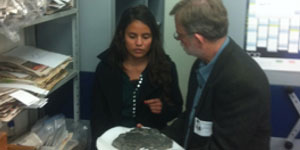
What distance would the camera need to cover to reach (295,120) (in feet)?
7.48

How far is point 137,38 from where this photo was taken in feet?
6.11

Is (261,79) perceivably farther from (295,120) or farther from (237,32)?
(295,120)

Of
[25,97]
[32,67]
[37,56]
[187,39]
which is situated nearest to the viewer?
[25,97]

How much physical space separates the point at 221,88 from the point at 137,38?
2.17 ft

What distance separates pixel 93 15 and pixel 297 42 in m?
1.14

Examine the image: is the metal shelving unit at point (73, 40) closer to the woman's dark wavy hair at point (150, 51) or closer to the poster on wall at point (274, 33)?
the woman's dark wavy hair at point (150, 51)

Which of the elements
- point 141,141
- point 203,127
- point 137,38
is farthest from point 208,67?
point 137,38

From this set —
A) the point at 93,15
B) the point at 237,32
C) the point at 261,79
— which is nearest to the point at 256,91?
the point at 261,79

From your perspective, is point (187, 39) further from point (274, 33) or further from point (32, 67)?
point (274, 33)

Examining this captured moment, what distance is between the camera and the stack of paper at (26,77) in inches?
50.0

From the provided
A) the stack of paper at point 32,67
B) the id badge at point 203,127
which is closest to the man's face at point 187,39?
the id badge at point 203,127

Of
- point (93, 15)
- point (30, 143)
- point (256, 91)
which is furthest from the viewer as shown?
point (93, 15)

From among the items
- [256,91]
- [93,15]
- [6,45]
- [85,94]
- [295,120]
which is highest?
[93,15]

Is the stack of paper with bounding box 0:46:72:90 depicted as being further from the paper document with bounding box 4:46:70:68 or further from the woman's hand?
the woman's hand
